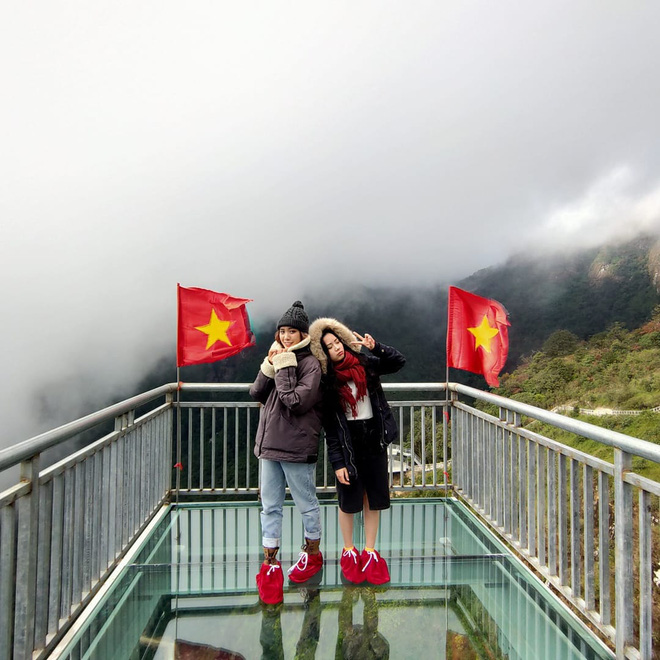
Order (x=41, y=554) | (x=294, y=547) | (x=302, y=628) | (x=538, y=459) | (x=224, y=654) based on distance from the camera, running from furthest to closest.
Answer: (x=294, y=547), (x=538, y=459), (x=302, y=628), (x=224, y=654), (x=41, y=554)

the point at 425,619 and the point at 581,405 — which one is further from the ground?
the point at 425,619

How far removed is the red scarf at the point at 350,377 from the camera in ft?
Result: 8.32

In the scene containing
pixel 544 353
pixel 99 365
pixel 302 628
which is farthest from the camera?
pixel 99 365

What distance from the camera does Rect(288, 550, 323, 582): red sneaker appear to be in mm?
2498

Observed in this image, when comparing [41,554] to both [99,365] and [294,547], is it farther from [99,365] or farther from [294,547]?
[99,365]

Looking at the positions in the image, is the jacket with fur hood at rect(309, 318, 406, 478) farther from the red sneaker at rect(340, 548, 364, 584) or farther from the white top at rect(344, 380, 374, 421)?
the red sneaker at rect(340, 548, 364, 584)

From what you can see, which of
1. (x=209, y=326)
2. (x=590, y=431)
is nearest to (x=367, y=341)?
(x=590, y=431)

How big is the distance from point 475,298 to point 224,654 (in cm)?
310

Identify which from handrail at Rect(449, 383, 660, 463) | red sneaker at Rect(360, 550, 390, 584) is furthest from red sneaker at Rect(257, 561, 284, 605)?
handrail at Rect(449, 383, 660, 463)

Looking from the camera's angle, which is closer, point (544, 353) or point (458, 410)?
point (458, 410)

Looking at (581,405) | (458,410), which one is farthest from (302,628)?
(581,405)

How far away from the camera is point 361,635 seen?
2066 millimetres

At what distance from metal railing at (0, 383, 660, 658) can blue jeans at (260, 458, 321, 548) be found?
886 mm

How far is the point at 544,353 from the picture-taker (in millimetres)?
56469
